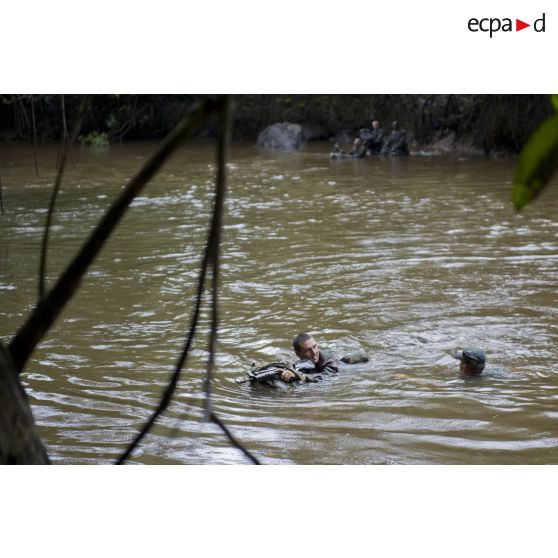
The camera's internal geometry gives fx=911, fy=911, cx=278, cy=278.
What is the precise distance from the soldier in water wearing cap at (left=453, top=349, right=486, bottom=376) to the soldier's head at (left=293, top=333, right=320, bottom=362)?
3.79 feet

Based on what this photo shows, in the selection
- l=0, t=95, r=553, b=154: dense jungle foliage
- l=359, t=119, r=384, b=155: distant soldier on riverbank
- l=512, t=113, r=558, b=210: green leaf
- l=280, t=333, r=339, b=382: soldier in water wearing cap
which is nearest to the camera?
l=512, t=113, r=558, b=210: green leaf

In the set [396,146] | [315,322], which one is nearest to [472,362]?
[315,322]

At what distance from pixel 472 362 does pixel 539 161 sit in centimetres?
613

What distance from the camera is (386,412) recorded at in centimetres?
646

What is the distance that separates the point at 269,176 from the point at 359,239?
26.9 ft

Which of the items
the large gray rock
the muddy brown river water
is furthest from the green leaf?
the large gray rock

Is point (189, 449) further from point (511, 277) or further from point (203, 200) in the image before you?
point (203, 200)

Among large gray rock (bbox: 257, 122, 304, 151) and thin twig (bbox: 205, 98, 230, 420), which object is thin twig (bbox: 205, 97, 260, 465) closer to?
thin twig (bbox: 205, 98, 230, 420)

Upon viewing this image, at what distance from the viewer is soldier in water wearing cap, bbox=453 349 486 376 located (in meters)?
7.03

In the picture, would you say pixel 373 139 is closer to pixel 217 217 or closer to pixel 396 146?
pixel 396 146

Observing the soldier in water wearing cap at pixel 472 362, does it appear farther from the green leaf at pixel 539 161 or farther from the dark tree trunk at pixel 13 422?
the green leaf at pixel 539 161

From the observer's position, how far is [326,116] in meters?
30.2

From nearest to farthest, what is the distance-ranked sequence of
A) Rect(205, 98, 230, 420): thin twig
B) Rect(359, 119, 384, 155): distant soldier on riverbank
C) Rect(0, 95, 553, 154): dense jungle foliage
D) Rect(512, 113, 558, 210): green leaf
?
Rect(512, 113, 558, 210): green leaf → Rect(205, 98, 230, 420): thin twig → Rect(0, 95, 553, 154): dense jungle foliage → Rect(359, 119, 384, 155): distant soldier on riverbank

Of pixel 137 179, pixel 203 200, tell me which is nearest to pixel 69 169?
pixel 203 200
